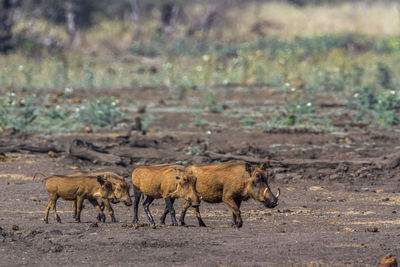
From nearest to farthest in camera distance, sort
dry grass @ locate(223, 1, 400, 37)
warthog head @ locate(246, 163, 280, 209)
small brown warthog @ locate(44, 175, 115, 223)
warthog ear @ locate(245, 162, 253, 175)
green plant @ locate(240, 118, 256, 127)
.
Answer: warthog head @ locate(246, 163, 280, 209) < warthog ear @ locate(245, 162, 253, 175) < small brown warthog @ locate(44, 175, 115, 223) < green plant @ locate(240, 118, 256, 127) < dry grass @ locate(223, 1, 400, 37)

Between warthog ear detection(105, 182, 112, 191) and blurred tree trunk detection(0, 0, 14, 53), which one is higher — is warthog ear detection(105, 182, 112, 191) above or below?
below

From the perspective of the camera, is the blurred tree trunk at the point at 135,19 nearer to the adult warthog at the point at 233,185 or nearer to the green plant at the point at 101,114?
the green plant at the point at 101,114

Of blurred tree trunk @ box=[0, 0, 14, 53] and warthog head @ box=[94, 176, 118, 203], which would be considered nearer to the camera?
warthog head @ box=[94, 176, 118, 203]

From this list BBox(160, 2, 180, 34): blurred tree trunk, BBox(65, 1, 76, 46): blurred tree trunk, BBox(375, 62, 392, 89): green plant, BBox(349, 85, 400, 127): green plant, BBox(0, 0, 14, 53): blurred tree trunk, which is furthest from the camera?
BBox(160, 2, 180, 34): blurred tree trunk

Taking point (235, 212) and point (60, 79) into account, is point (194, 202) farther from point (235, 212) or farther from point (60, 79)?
point (60, 79)

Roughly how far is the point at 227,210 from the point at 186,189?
1.70 meters

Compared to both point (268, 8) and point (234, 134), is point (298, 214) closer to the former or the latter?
point (234, 134)

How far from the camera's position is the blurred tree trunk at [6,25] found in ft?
117

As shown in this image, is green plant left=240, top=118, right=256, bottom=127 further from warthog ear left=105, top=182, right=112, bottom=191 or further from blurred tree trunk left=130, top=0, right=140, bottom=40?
blurred tree trunk left=130, top=0, right=140, bottom=40

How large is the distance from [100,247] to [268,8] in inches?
1855

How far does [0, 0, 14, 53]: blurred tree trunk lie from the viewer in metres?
35.7

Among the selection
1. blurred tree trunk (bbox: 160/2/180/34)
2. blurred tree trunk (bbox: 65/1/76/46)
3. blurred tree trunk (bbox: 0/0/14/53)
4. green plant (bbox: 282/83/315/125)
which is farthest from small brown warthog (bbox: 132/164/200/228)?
blurred tree trunk (bbox: 160/2/180/34)

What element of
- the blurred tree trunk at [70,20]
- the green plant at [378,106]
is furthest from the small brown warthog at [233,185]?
the blurred tree trunk at [70,20]

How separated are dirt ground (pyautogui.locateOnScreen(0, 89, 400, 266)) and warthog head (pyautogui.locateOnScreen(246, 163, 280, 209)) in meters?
0.33
